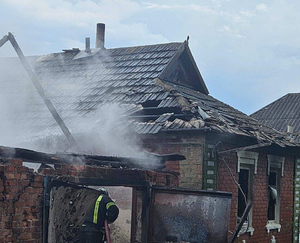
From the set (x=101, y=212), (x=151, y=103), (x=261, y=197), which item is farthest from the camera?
(x=261, y=197)

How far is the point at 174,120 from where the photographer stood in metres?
11.4

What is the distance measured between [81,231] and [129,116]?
4598 millimetres

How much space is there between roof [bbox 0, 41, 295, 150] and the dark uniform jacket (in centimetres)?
358

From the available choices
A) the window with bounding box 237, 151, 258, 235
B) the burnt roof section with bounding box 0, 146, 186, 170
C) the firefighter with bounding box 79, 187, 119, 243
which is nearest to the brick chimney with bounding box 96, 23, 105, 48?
the window with bounding box 237, 151, 258, 235

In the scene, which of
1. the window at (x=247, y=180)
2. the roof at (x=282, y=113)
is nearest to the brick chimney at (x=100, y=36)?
the window at (x=247, y=180)

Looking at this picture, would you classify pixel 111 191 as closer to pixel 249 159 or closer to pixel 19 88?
pixel 249 159

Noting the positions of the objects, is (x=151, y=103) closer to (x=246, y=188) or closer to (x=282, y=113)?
(x=246, y=188)

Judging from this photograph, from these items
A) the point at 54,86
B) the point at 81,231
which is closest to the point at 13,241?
the point at 81,231

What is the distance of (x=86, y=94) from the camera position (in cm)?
1391

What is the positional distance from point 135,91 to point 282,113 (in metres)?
17.7

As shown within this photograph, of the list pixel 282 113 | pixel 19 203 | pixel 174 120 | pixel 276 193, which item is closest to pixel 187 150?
pixel 174 120

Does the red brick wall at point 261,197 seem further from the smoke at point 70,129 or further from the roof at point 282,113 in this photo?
the roof at point 282,113

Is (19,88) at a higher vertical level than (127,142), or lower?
higher

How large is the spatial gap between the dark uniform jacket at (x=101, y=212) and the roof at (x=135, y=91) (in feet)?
11.7
